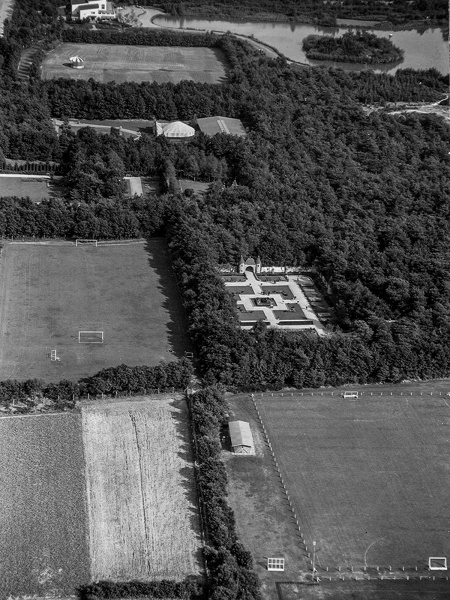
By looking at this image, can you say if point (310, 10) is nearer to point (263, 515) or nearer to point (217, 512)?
point (263, 515)

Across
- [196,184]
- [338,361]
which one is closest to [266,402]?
[338,361]

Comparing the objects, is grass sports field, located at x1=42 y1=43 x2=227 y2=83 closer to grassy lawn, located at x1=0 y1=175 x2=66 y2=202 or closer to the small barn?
grassy lawn, located at x1=0 y1=175 x2=66 y2=202

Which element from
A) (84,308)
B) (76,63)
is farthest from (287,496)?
(76,63)

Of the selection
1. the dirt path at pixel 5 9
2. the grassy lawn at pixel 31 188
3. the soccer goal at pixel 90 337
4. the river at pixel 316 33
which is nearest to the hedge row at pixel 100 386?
the soccer goal at pixel 90 337

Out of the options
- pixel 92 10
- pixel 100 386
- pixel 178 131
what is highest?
pixel 92 10

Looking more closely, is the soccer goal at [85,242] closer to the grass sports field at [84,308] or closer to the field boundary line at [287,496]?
the grass sports field at [84,308]

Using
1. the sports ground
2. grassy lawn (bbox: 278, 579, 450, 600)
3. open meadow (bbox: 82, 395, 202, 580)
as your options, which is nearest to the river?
the sports ground
